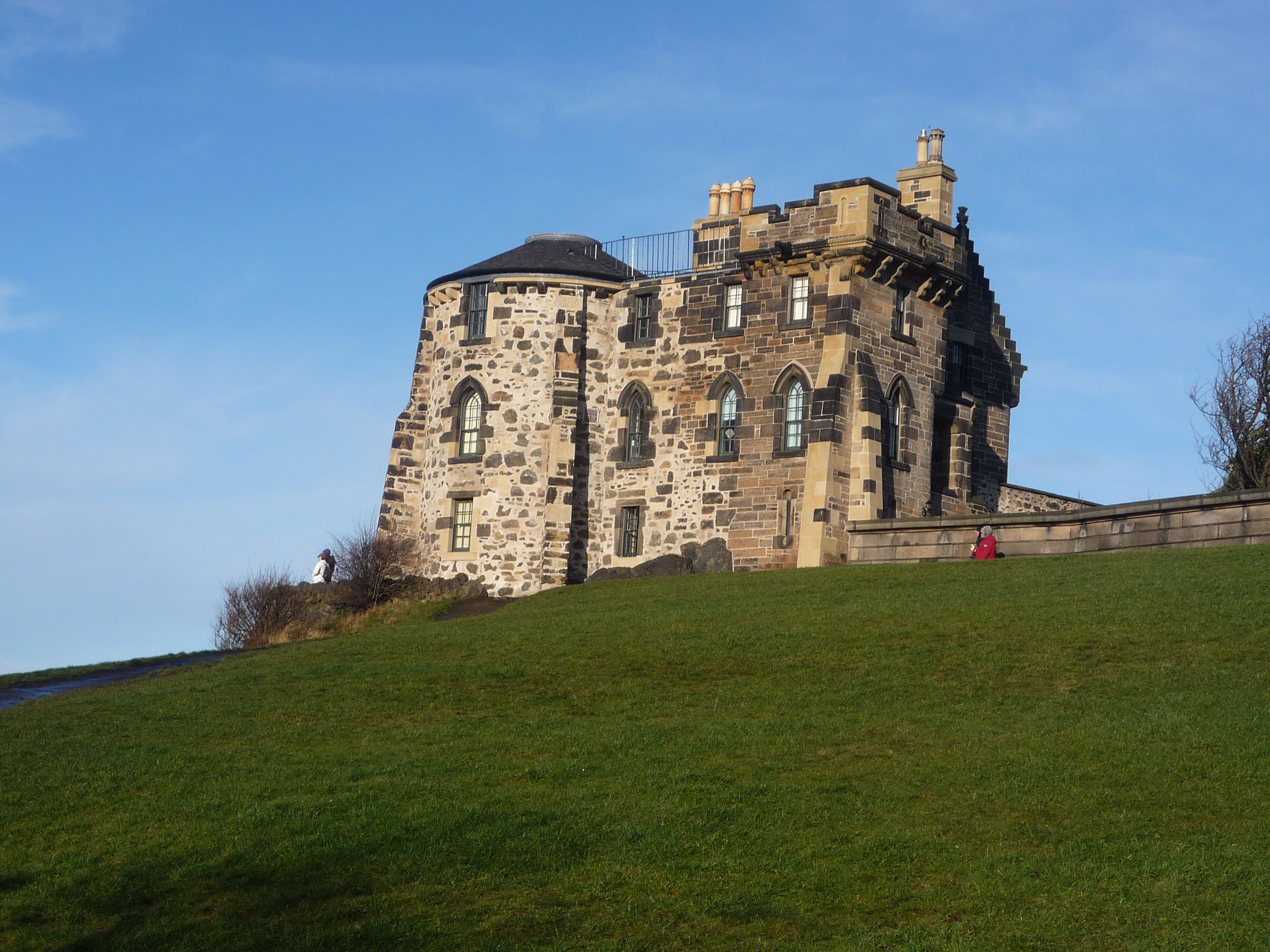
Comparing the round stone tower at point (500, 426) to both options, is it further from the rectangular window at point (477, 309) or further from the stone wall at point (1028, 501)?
the stone wall at point (1028, 501)

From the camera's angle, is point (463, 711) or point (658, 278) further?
point (658, 278)

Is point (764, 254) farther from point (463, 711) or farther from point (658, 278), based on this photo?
point (463, 711)

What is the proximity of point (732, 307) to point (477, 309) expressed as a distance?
22.7 ft

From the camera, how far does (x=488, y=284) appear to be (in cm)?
4166

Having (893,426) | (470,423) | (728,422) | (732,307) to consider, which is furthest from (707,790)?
(470,423)

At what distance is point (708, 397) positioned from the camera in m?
39.8

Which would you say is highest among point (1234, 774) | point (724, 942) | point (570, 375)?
point (570, 375)

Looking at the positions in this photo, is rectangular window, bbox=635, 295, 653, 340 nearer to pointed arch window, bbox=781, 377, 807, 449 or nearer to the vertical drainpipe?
the vertical drainpipe

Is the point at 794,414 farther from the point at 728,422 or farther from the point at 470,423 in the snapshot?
the point at 470,423

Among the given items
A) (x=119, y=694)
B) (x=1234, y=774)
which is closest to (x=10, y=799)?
(x=119, y=694)

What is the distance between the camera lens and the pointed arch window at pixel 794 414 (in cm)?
3784

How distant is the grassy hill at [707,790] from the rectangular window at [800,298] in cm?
1265

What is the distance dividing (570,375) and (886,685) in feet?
67.2

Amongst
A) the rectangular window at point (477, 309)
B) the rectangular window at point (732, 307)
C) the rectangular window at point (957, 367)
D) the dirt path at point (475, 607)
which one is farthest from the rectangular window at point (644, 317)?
the rectangular window at point (957, 367)
